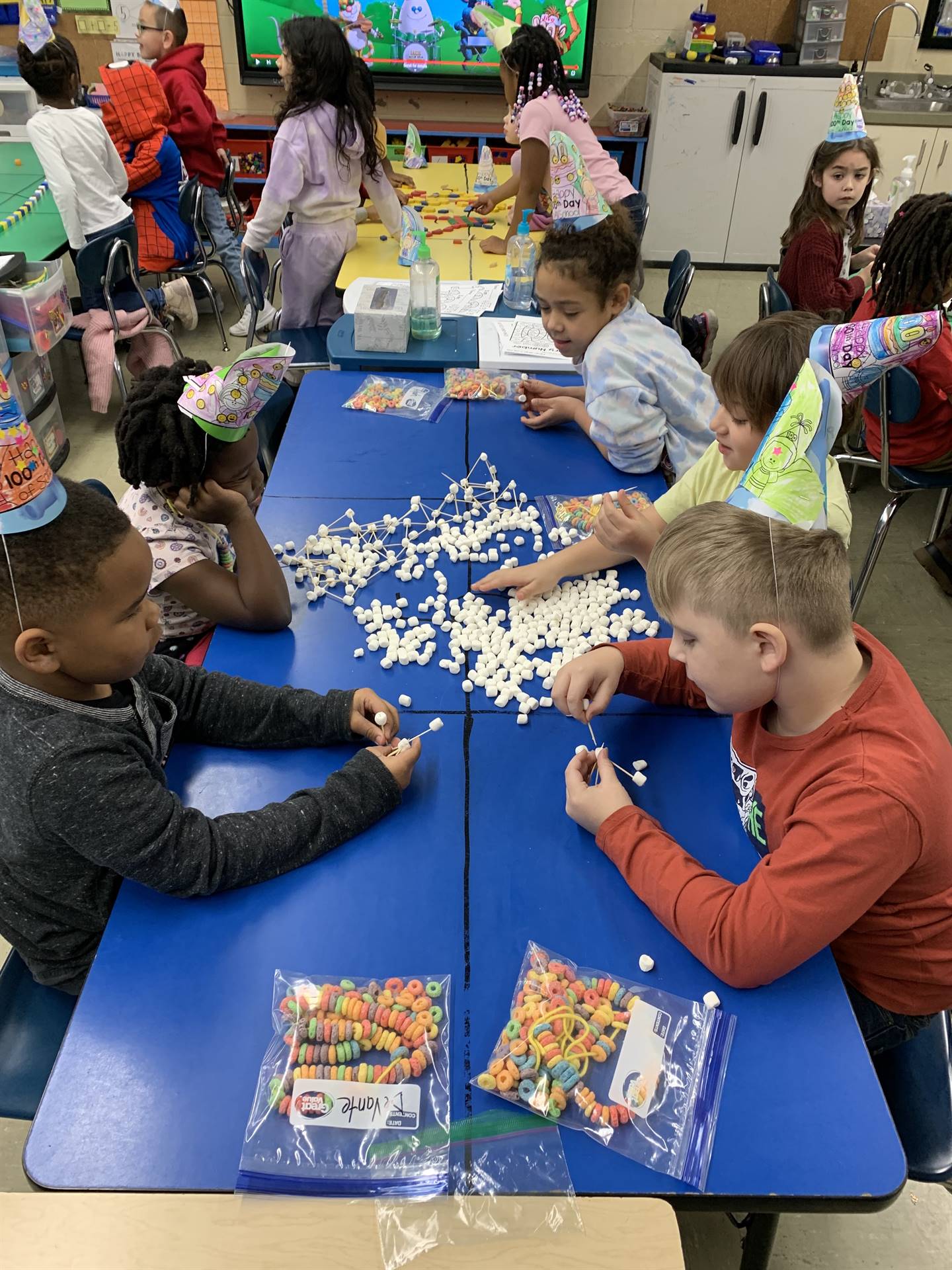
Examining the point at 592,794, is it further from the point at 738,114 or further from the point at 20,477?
the point at 738,114

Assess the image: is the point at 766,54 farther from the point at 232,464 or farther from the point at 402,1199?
the point at 402,1199

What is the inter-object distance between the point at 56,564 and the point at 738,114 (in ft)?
19.5

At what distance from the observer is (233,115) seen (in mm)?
6250

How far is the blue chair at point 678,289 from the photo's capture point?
12.2ft

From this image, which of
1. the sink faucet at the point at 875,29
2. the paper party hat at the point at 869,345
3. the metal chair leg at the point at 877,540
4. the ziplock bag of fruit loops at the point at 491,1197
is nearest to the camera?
the ziplock bag of fruit loops at the point at 491,1197

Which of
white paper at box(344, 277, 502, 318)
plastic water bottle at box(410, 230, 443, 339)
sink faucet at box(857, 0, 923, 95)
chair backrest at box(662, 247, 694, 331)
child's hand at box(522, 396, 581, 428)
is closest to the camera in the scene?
child's hand at box(522, 396, 581, 428)

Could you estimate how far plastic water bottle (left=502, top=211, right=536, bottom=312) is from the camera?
3.27 m

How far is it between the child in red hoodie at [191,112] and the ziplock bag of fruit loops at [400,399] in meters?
2.48

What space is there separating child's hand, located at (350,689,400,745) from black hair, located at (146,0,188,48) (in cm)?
498

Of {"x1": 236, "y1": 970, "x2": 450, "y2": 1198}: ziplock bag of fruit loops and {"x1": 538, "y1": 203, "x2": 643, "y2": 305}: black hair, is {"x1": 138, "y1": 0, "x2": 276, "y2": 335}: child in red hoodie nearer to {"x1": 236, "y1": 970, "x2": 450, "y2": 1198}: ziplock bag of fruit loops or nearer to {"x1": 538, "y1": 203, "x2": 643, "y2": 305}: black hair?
{"x1": 538, "y1": 203, "x2": 643, "y2": 305}: black hair

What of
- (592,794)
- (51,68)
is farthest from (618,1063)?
(51,68)

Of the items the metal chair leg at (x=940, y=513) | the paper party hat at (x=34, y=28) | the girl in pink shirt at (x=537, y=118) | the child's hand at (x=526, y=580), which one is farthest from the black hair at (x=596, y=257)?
the paper party hat at (x=34, y=28)

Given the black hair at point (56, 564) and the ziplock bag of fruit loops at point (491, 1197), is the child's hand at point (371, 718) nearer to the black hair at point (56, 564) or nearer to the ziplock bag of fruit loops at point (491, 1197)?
the black hair at point (56, 564)

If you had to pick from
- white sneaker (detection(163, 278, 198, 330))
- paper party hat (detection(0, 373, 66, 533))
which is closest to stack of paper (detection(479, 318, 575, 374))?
paper party hat (detection(0, 373, 66, 533))
